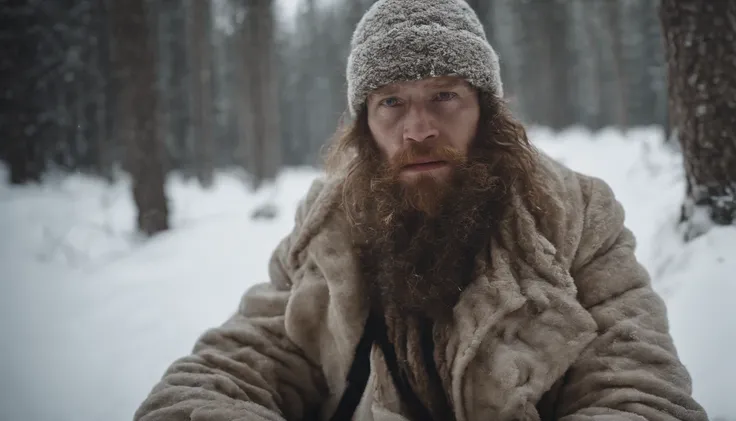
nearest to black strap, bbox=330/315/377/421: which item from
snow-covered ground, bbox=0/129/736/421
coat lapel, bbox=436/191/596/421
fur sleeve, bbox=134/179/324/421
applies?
fur sleeve, bbox=134/179/324/421

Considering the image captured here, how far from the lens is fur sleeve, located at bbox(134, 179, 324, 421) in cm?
144

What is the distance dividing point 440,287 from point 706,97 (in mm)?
2622

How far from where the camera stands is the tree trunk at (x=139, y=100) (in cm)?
703

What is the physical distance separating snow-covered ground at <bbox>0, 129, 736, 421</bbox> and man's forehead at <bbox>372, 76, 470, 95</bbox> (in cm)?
183

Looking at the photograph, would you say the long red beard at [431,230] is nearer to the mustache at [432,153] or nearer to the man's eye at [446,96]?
the mustache at [432,153]

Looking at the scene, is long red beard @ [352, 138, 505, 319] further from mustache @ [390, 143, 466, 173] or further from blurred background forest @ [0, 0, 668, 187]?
blurred background forest @ [0, 0, 668, 187]

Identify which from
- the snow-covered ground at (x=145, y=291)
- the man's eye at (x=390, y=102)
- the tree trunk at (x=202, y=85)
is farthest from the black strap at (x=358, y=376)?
the tree trunk at (x=202, y=85)

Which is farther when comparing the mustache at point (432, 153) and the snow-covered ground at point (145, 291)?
the snow-covered ground at point (145, 291)

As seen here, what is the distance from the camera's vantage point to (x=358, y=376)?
5.55 feet

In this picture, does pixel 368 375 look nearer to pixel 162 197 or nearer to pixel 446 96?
pixel 446 96

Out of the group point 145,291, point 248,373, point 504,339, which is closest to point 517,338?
point 504,339

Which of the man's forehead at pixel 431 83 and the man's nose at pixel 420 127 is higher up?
the man's forehead at pixel 431 83

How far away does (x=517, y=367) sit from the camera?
1.30 meters

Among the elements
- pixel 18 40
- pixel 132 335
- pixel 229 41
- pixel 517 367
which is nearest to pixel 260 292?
pixel 517 367
